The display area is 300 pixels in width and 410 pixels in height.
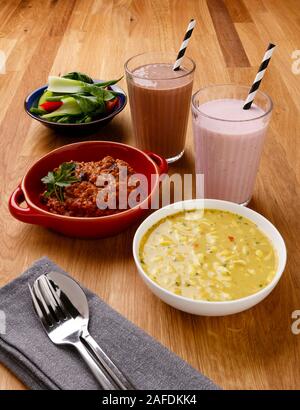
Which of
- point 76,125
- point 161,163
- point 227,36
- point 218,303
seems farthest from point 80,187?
point 227,36

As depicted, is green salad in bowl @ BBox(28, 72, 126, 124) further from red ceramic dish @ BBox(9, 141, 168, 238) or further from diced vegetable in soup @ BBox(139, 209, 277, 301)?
diced vegetable in soup @ BBox(139, 209, 277, 301)

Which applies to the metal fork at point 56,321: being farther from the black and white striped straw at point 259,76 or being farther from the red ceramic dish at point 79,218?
the black and white striped straw at point 259,76

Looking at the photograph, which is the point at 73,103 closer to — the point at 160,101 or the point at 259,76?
the point at 160,101

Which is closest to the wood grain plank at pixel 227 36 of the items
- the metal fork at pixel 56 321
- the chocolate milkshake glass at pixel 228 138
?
the chocolate milkshake glass at pixel 228 138

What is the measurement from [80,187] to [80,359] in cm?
45

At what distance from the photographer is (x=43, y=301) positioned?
1.03 meters

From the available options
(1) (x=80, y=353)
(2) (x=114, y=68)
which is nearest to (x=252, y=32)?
(2) (x=114, y=68)

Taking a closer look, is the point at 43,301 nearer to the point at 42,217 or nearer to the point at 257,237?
the point at 42,217

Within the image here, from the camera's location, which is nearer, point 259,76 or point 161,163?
point 259,76

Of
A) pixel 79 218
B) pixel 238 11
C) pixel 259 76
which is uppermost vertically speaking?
pixel 259 76

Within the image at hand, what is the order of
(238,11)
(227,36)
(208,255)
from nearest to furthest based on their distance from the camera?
(208,255), (227,36), (238,11)

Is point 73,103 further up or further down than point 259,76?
further down

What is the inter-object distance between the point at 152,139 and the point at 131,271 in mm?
495

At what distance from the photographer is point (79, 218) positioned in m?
1.16
